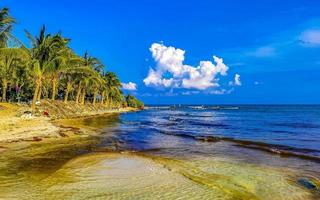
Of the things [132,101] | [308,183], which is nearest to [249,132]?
[308,183]

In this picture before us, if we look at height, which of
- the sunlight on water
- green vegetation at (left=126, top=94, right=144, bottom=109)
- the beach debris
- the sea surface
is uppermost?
green vegetation at (left=126, top=94, right=144, bottom=109)

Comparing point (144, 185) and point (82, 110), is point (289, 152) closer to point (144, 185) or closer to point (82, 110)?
point (144, 185)

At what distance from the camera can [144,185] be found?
1119 centimetres

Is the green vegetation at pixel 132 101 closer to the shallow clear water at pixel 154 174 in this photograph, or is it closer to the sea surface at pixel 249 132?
the sea surface at pixel 249 132

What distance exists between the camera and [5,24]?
30.2 m

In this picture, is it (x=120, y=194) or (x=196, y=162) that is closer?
(x=120, y=194)

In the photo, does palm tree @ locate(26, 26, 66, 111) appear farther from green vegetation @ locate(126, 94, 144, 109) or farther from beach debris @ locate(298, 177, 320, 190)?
green vegetation @ locate(126, 94, 144, 109)

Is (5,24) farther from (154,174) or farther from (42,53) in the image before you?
(154,174)

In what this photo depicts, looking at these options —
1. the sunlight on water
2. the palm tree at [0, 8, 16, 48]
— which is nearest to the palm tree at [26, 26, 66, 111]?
the palm tree at [0, 8, 16, 48]

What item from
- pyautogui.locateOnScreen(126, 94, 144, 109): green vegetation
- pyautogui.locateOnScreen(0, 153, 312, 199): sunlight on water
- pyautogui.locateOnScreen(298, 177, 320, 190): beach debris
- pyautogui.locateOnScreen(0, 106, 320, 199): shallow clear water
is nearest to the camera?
pyautogui.locateOnScreen(0, 153, 312, 199): sunlight on water

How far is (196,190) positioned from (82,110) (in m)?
58.0

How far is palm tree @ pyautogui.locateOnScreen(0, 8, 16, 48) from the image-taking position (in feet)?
97.7

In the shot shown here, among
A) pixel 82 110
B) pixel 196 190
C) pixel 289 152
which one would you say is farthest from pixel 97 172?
pixel 82 110

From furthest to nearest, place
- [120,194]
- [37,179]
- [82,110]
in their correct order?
[82,110] < [37,179] < [120,194]
